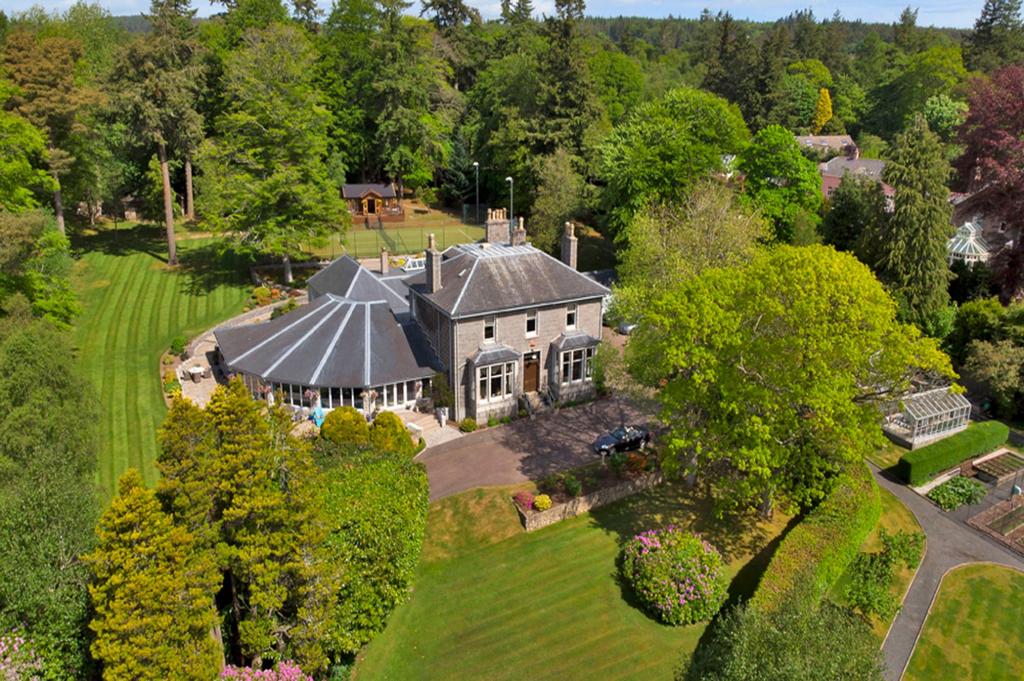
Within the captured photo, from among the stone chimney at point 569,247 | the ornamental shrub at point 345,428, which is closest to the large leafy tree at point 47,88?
the ornamental shrub at point 345,428

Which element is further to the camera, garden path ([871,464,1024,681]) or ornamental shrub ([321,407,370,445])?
ornamental shrub ([321,407,370,445])

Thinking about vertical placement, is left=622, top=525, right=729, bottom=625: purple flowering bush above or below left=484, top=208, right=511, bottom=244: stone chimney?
below

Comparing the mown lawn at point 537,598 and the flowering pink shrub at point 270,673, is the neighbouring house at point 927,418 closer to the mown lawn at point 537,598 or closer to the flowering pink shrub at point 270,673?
the mown lawn at point 537,598

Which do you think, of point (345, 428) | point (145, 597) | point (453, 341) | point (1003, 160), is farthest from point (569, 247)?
point (1003, 160)

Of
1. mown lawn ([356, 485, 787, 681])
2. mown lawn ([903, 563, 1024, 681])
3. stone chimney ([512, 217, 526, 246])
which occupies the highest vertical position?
stone chimney ([512, 217, 526, 246])

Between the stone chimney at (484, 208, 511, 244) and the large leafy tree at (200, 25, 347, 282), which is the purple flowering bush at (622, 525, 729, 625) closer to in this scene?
the stone chimney at (484, 208, 511, 244)

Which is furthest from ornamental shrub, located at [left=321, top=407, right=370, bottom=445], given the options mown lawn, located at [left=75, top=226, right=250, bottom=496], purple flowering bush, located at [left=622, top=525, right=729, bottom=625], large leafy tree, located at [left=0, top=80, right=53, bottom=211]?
large leafy tree, located at [left=0, top=80, right=53, bottom=211]

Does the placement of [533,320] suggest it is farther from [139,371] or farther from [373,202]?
[373,202]
